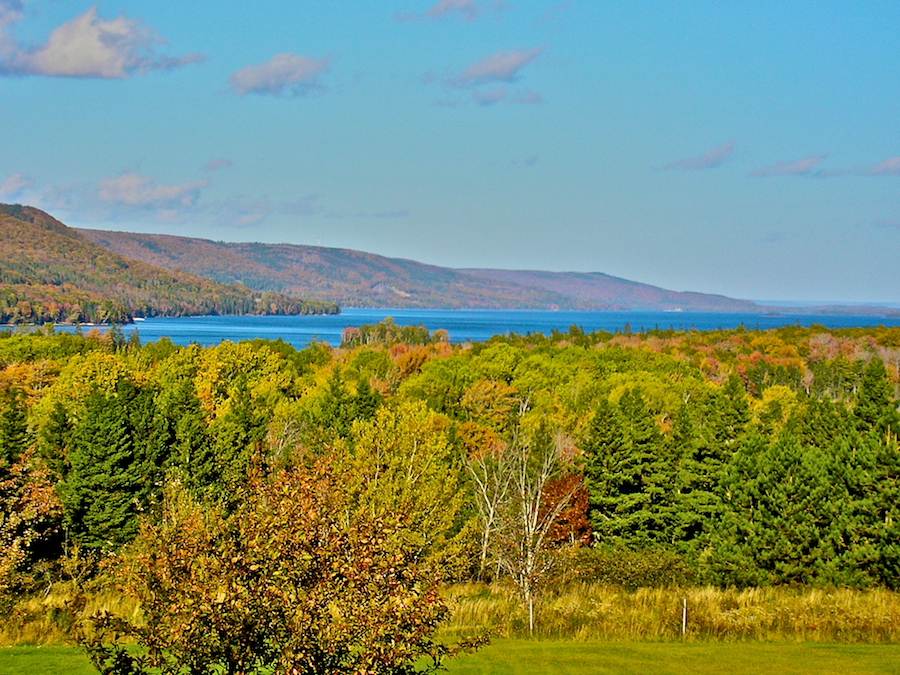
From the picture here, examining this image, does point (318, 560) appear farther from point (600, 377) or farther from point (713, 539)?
point (600, 377)

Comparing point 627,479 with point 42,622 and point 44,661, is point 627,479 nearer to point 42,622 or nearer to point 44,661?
point 42,622

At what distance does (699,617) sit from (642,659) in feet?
12.9

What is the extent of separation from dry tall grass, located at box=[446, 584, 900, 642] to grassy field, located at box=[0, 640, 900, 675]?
825 millimetres

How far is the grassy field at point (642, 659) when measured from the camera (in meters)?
18.0

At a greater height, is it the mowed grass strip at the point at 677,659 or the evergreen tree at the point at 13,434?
the evergreen tree at the point at 13,434

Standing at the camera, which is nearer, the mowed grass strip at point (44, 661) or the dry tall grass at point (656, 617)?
the mowed grass strip at point (44, 661)

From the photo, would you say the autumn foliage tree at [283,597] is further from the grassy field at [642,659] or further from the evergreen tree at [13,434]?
the evergreen tree at [13,434]

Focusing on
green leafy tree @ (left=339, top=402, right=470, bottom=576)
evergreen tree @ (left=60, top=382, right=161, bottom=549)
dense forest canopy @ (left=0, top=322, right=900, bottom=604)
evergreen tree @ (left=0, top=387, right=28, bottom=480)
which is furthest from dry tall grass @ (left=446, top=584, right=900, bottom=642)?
evergreen tree @ (left=0, top=387, right=28, bottom=480)

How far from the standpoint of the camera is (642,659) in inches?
763

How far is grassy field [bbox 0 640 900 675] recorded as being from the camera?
18.0 metres

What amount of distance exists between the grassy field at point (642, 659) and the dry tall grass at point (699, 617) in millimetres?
825

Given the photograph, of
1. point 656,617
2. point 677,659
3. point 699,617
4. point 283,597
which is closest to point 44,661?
point 283,597

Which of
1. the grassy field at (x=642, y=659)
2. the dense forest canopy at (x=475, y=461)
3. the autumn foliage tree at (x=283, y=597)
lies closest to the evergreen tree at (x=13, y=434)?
the dense forest canopy at (x=475, y=461)

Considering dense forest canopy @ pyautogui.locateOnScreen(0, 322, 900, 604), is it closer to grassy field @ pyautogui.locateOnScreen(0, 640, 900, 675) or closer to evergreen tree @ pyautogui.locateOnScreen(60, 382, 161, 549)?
evergreen tree @ pyautogui.locateOnScreen(60, 382, 161, 549)
